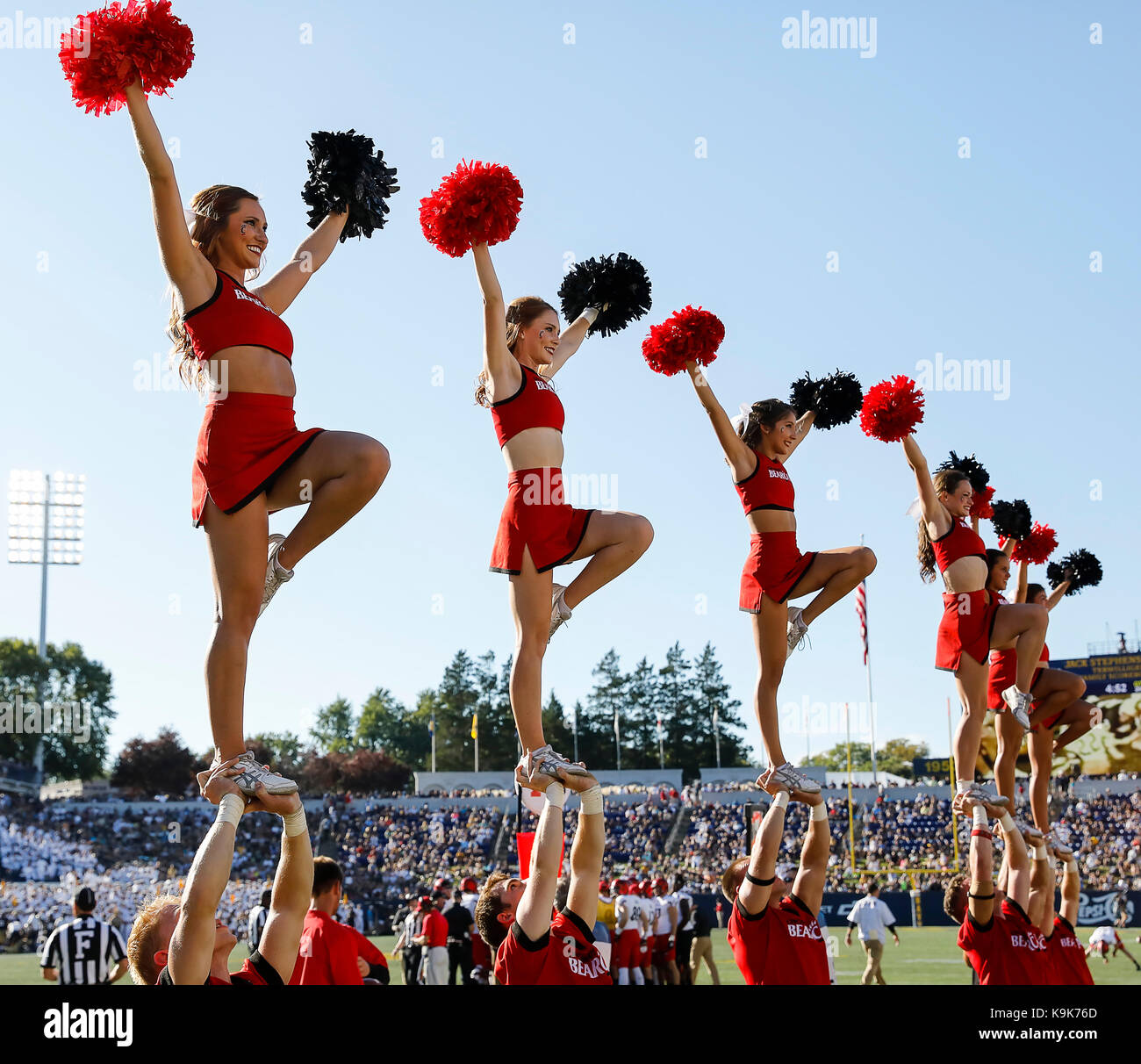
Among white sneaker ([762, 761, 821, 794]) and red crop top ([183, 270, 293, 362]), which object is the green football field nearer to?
white sneaker ([762, 761, 821, 794])

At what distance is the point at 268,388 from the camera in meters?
4.60

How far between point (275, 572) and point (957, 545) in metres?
5.88

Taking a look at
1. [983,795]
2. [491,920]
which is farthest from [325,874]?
[983,795]

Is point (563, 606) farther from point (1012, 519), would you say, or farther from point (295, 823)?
point (1012, 519)

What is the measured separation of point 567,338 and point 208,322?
105 inches

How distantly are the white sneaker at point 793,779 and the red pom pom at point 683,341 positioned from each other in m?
2.49

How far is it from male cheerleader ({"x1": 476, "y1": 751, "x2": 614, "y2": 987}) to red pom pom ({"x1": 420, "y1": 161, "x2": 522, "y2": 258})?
253 centimetres

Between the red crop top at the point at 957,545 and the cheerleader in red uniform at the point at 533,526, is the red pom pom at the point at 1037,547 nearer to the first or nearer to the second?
the red crop top at the point at 957,545

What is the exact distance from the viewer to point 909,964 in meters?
21.4

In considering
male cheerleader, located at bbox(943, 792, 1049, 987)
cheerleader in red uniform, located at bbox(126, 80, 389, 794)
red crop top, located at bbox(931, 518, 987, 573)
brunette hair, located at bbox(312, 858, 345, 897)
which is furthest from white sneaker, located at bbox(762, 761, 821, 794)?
cheerleader in red uniform, located at bbox(126, 80, 389, 794)

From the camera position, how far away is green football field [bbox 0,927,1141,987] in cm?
1858

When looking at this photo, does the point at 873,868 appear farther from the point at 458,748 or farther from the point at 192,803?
the point at 458,748

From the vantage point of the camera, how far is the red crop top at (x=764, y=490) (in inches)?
296

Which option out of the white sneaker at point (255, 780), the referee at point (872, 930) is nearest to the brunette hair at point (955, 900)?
the white sneaker at point (255, 780)
